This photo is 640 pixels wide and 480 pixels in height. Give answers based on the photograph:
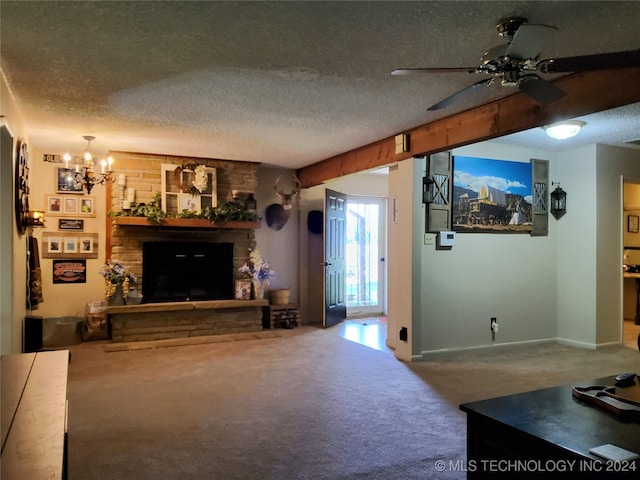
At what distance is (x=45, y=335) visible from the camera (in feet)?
18.2

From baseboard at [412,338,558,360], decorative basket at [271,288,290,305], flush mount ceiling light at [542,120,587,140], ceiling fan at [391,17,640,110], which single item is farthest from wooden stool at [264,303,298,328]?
ceiling fan at [391,17,640,110]

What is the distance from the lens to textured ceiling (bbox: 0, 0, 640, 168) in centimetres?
229

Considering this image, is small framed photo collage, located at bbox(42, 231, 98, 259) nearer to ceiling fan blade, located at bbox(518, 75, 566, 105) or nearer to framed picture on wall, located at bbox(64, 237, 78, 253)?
framed picture on wall, located at bbox(64, 237, 78, 253)

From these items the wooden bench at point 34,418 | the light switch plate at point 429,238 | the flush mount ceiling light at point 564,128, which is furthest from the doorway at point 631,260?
the wooden bench at point 34,418

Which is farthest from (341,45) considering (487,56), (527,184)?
(527,184)

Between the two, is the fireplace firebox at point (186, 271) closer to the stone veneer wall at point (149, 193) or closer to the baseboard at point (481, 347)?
the stone veneer wall at point (149, 193)

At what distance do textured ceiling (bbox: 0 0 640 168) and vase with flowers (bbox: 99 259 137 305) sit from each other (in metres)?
1.73

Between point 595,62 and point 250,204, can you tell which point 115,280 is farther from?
point 595,62

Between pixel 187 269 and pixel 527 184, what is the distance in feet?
14.5

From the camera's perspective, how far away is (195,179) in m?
6.32

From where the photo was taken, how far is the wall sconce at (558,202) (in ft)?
19.1

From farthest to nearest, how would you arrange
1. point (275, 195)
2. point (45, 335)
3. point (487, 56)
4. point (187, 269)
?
point (275, 195) → point (187, 269) → point (45, 335) → point (487, 56)

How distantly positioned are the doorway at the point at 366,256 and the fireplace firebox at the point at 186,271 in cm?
224

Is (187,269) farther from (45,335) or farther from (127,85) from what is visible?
(127,85)
